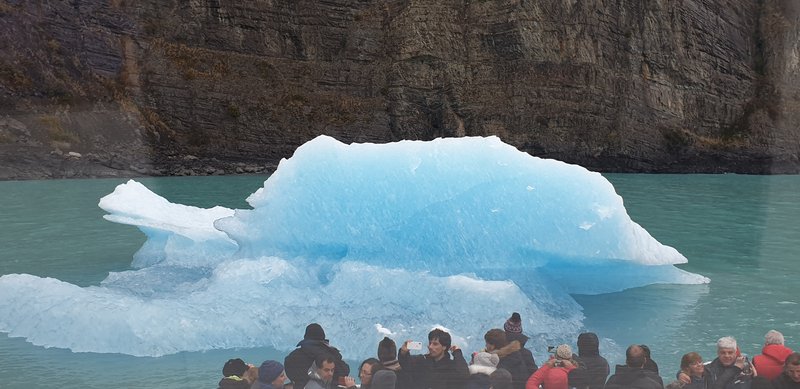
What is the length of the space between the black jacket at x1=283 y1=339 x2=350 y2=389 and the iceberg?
1.12 m

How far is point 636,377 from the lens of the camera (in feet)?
13.9

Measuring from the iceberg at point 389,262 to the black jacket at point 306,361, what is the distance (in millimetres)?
1123

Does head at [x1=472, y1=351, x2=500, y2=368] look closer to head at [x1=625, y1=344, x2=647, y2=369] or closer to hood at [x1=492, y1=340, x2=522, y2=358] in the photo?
hood at [x1=492, y1=340, x2=522, y2=358]

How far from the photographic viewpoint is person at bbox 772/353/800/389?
12.6 ft

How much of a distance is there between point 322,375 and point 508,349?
4.27 feet

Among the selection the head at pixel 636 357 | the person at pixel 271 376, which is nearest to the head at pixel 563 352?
the head at pixel 636 357

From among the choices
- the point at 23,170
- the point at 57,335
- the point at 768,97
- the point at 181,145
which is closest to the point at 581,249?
the point at 57,335

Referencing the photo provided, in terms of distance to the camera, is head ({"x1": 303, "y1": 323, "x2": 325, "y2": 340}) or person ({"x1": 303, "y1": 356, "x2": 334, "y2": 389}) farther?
head ({"x1": 303, "y1": 323, "x2": 325, "y2": 340})

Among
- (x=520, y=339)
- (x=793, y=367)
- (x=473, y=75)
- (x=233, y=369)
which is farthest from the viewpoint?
(x=473, y=75)

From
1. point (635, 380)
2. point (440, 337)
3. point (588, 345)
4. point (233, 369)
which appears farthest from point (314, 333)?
point (635, 380)

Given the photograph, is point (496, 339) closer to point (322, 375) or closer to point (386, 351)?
point (386, 351)

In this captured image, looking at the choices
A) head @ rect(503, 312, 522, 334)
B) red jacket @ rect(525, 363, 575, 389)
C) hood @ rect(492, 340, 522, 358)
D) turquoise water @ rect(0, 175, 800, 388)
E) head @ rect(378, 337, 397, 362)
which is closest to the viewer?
red jacket @ rect(525, 363, 575, 389)

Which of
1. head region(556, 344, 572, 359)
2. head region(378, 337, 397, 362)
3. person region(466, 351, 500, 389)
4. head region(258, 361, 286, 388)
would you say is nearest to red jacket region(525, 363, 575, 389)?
head region(556, 344, 572, 359)

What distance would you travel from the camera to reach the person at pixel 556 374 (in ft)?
13.4
